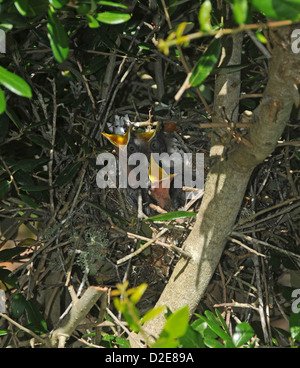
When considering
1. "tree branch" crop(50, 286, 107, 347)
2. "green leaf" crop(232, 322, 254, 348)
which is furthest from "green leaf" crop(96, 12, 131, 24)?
"green leaf" crop(232, 322, 254, 348)

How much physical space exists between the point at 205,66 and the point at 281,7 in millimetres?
210

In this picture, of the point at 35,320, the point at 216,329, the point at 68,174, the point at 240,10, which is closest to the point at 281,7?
the point at 240,10

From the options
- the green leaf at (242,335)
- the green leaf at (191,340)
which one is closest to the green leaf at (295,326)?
the green leaf at (242,335)

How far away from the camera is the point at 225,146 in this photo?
1.04 metres

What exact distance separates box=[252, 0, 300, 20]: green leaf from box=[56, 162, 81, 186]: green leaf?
2.75 feet

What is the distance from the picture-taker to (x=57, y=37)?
0.77m

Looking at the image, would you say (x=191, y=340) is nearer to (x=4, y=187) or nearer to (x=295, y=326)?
(x=295, y=326)

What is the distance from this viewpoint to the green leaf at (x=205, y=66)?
0.78 metres

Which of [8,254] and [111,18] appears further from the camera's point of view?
[8,254]

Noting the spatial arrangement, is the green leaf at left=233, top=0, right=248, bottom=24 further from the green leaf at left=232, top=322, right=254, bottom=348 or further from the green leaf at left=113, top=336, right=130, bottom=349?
the green leaf at left=113, top=336, right=130, bottom=349

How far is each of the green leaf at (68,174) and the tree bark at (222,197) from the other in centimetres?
42

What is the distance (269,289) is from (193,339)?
0.59 meters

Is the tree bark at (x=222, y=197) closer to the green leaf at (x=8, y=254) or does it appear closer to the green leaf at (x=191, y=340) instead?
the green leaf at (x=191, y=340)

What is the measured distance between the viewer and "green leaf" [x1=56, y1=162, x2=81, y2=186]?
133 cm
